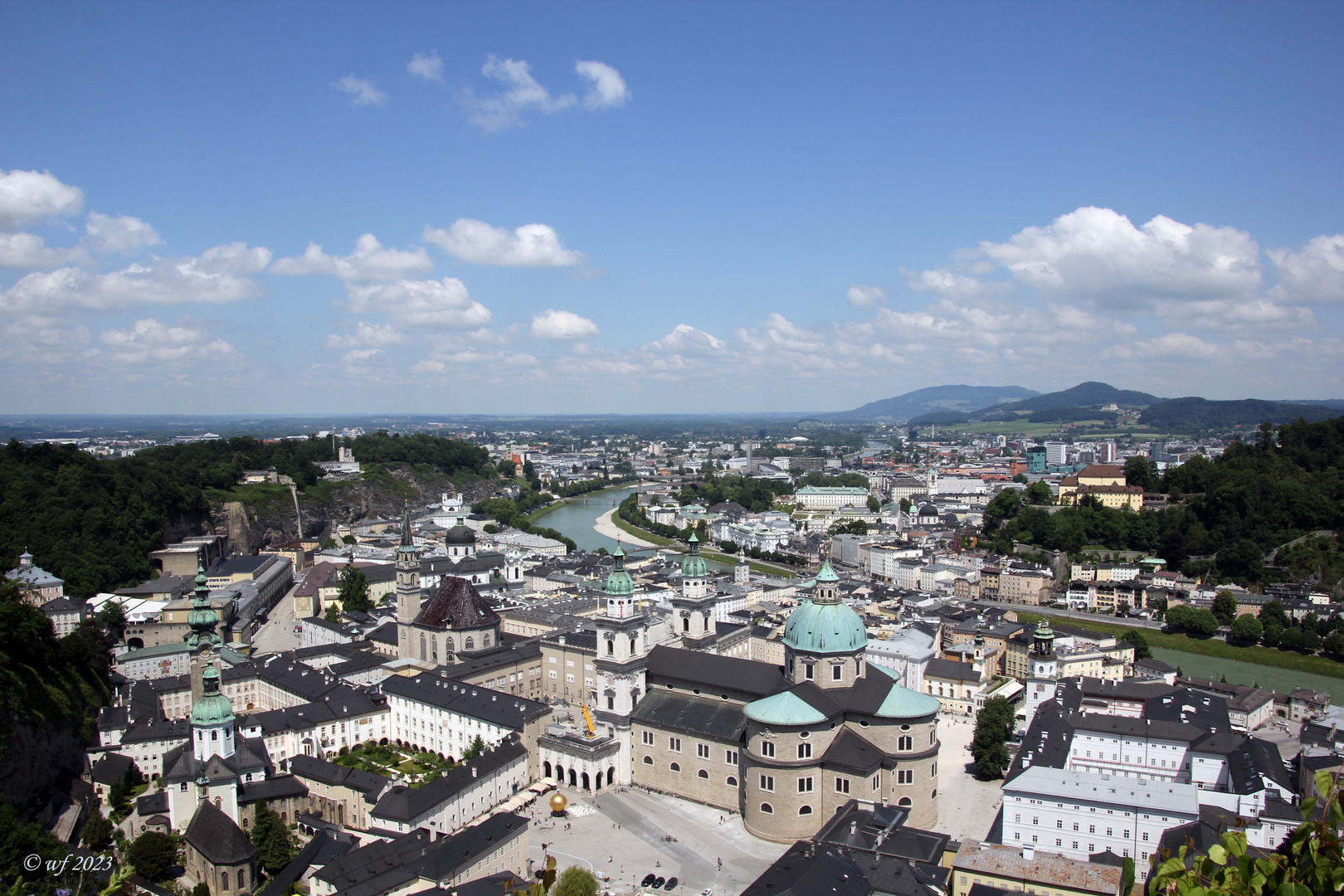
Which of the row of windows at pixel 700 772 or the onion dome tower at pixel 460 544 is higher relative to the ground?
the onion dome tower at pixel 460 544

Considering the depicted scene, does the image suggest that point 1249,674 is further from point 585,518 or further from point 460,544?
point 585,518

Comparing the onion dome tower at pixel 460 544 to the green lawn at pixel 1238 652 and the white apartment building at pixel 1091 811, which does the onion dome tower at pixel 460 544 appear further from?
the white apartment building at pixel 1091 811

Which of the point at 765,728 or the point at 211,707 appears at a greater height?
the point at 211,707

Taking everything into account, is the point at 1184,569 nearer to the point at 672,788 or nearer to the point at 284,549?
the point at 672,788

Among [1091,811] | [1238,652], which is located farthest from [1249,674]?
[1091,811]

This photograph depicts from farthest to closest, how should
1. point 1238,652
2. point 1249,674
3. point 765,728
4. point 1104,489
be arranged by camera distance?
point 1104,489, point 1238,652, point 1249,674, point 765,728

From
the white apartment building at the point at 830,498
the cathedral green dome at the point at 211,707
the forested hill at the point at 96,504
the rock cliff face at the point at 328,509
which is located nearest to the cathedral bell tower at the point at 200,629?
the cathedral green dome at the point at 211,707
